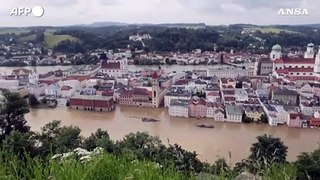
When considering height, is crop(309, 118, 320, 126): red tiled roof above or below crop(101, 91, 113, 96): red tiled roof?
below

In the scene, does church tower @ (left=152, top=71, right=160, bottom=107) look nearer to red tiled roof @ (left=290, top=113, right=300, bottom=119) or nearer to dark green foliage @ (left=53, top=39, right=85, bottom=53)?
red tiled roof @ (left=290, top=113, right=300, bottom=119)

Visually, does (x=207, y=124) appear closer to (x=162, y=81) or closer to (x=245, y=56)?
(x=162, y=81)

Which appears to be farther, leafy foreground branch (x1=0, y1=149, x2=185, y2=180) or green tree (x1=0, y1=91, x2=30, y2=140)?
green tree (x1=0, y1=91, x2=30, y2=140)

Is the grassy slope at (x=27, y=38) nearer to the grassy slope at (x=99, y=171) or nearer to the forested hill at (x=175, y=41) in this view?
the forested hill at (x=175, y=41)

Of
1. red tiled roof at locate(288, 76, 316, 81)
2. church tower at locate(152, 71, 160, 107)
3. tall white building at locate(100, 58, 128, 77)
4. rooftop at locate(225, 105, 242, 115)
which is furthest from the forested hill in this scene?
rooftop at locate(225, 105, 242, 115)

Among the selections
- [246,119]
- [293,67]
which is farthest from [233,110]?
[293,67]

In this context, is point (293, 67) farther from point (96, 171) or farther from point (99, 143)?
point (96, 171)
